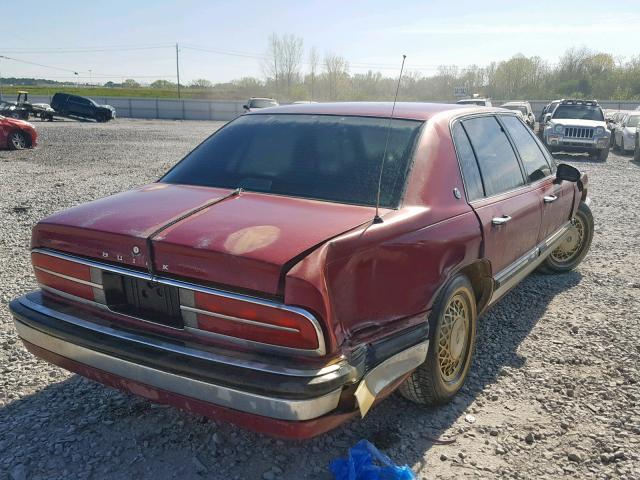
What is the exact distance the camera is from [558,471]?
258cm

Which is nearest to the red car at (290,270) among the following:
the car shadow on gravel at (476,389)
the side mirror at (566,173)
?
the car shadow on gravel at (476,389)

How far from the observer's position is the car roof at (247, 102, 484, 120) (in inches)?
130

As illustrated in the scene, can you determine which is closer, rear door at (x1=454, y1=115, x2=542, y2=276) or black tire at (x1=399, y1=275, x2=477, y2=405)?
black tire at (x1=399, y1=275, x2=477, y2=405)

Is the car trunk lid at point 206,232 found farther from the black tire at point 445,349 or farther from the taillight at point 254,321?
the black tire at point 445,349

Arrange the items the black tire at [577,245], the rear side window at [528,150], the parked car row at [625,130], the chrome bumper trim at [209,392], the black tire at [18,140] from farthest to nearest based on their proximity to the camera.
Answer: the parked car row at [625,130] → the black tire at [18,140] → the black tire at [577,245] → the rear side window at [528,150] → the chrome bumper trim at [209,392]

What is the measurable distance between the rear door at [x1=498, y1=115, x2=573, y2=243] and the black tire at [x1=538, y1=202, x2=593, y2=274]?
29.0 inches

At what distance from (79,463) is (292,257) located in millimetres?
1461

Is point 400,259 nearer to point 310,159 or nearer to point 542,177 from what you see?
point 310,159

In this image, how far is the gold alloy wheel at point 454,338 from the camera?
2965 mm

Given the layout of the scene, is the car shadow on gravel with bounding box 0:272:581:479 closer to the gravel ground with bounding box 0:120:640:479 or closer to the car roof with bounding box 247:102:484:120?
the gravel ground with bounding box 0:120:640:479

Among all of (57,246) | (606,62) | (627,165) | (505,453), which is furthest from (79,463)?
(606,62)

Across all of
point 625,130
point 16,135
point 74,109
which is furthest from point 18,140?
point 625,130

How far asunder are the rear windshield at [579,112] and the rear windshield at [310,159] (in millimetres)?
16900

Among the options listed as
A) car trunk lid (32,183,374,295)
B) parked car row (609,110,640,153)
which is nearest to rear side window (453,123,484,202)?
car trunk lid (32,183,374,295)
